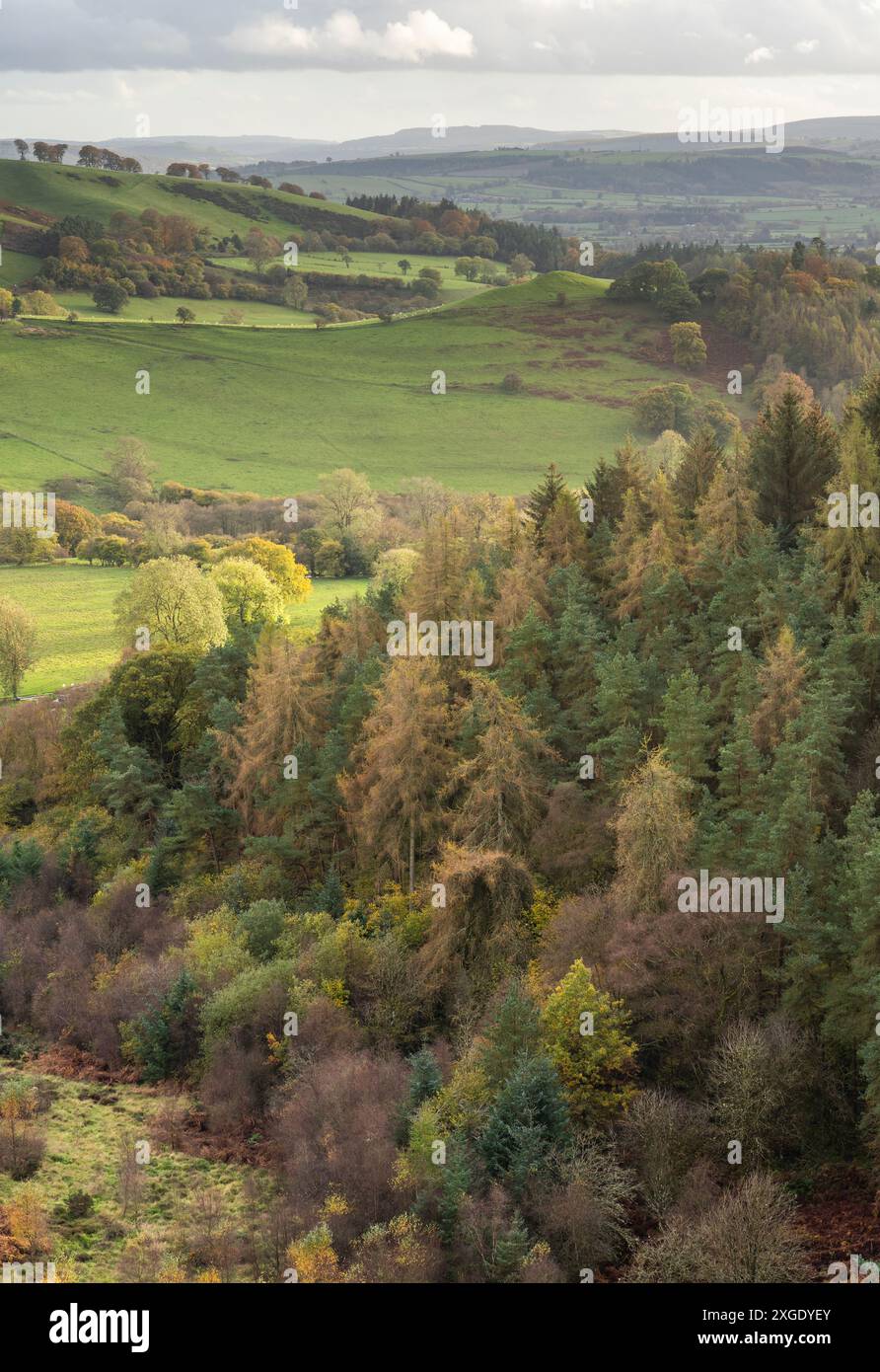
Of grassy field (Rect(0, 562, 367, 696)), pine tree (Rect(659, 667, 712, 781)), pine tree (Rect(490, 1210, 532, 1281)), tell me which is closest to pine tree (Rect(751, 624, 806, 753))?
pine tree (Rect(659, 667, 712, 781))

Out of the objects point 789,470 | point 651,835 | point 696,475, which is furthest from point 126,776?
point 789,470

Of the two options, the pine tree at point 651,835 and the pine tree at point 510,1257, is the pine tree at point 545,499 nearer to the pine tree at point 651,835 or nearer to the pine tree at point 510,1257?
the pine tree at point 651,835

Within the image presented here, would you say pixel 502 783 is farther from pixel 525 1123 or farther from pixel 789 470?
pixel 789 470

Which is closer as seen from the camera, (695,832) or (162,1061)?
(695,832)

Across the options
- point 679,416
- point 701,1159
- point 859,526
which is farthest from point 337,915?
point 679,416

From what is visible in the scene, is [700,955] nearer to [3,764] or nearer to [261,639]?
[261,639]

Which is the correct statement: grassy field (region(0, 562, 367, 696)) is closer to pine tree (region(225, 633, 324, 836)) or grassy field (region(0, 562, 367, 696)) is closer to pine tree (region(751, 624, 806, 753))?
pine tree (region(225, 633, 324, 836))
